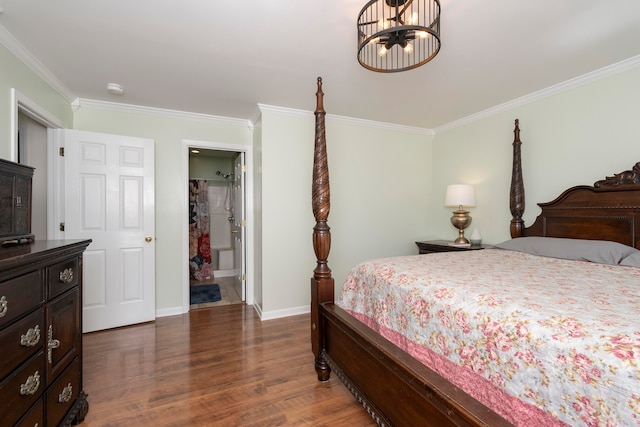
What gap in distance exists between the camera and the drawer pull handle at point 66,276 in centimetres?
148

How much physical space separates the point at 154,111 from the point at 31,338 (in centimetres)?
275

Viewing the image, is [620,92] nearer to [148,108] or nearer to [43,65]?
[148,108]

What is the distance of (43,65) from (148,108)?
961 mm

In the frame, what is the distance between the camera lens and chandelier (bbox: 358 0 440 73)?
4.59 ft

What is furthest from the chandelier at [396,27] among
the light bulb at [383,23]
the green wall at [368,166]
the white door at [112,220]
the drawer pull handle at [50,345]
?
the white door at [112,220]

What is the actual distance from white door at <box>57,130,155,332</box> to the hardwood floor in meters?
0.28

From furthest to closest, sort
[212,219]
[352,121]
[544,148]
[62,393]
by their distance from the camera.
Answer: [212,219], [352,121], [544,148], [62,393]

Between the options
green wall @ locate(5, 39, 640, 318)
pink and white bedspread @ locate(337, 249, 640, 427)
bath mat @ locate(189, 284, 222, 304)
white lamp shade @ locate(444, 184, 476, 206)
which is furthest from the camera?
bath mat @ locate(189, 284, 222, 304)

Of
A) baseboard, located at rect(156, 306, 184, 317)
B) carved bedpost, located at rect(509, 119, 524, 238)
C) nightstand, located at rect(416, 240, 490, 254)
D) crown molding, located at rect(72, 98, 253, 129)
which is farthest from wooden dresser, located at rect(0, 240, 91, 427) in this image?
carved bedpost, located at rect(509, 119, 524, 238)

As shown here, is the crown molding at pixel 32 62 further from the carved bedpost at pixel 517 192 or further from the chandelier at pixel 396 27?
the carved bedpost at pixel 517 192

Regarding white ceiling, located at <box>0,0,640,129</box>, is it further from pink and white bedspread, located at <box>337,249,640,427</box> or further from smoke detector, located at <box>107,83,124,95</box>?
pink and white bedspread, located at <box>337,249,640,427</box>

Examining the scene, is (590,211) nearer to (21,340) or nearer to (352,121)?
(352,121)

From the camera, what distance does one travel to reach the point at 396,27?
133 centimetres

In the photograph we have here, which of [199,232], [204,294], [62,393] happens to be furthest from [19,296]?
[199,232]
